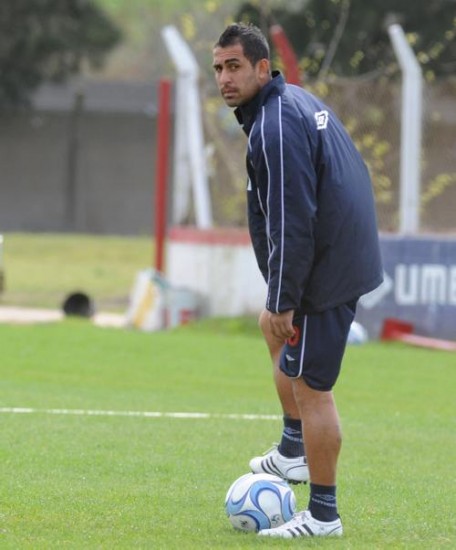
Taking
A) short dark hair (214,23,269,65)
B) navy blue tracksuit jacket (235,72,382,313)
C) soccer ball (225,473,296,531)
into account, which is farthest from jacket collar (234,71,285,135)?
soccer ball (225,473,296,531)

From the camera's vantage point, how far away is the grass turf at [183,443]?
5.98 metres

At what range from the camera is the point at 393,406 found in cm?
1085

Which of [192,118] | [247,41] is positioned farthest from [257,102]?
[192,118]

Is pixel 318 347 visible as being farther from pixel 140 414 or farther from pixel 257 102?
pixel 140 414

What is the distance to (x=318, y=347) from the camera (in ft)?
19.2

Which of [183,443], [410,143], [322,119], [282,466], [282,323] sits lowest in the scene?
[183,443]

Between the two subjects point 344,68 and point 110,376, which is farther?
point 344,68

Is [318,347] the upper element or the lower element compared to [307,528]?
upper

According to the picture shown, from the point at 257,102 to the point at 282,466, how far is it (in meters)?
1.89

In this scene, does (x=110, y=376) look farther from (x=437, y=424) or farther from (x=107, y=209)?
(x=107, y=209)

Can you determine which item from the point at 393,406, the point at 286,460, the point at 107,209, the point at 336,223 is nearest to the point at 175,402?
the point at 393,406

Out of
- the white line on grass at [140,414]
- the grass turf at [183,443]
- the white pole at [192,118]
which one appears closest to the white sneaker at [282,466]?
the grass turf at [183,443]

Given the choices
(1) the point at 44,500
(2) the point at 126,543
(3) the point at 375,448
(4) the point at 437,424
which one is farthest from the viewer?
(4) the point at 437,424

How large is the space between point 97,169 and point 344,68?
25385 mm
